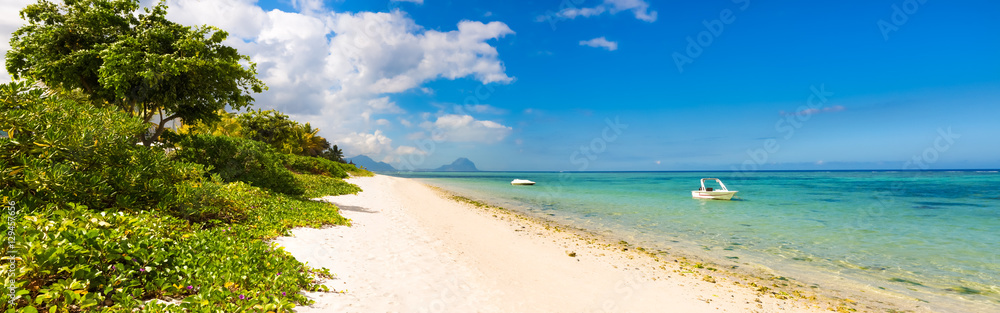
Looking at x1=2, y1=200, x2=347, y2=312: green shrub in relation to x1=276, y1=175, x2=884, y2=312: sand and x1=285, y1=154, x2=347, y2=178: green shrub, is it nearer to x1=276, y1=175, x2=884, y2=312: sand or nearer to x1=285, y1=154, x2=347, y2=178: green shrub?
x1=276, y1=175, x2=884, y2=312: sand

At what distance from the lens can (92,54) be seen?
1304 cm

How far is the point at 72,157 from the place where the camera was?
6.79 meters

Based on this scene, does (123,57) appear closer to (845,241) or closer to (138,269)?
(138,269)

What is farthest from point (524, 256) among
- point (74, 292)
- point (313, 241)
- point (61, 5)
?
point (61, 5)

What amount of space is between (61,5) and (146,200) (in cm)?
1316

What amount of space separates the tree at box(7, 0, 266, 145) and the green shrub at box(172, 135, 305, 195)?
1.30 m

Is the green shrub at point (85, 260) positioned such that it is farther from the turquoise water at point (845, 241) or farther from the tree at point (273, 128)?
the tree at point (273, 128)

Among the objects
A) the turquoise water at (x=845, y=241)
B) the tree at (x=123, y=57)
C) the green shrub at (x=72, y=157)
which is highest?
the tree at (x=123, y=57)

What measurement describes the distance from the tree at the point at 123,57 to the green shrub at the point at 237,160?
130 centimetres

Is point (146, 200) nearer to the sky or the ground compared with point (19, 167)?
nearer to the ground

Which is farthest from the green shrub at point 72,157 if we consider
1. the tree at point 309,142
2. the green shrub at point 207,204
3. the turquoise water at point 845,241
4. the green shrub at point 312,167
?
the tree at point 309,142

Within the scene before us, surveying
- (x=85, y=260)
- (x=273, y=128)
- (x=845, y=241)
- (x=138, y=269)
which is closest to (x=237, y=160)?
(x=138, y=269)

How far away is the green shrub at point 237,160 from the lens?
15430mm

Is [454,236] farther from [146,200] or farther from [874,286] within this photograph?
[874,286]
